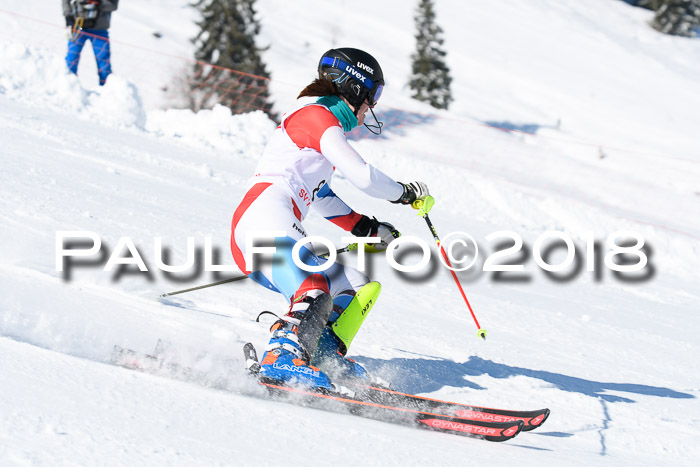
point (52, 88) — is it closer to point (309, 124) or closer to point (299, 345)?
point (309, 124)

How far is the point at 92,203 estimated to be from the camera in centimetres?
632

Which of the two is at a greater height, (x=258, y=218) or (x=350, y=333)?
(x=258, y=218)

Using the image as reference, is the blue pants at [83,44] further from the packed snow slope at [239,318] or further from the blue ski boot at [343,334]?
the blue ski boot at [343,334]

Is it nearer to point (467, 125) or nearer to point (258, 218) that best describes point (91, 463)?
point (258, 218)

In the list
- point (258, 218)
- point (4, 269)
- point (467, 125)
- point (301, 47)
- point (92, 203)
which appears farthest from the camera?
point (301, 47)

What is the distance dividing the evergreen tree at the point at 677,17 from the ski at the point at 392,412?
55170 mm

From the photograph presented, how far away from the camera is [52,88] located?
34.1 feet

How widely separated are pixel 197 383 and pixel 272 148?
1230 mm

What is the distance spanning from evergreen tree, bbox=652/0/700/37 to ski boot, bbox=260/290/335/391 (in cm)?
5523

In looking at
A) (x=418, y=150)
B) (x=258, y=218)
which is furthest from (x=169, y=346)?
(x=418, y=150)

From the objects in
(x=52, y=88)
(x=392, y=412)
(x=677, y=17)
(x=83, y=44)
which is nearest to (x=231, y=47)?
(x=83, y=44)

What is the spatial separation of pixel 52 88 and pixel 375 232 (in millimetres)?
7828

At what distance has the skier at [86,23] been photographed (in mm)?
10633

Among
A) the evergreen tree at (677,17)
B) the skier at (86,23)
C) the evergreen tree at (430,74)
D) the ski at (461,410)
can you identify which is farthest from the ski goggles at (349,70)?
the evergreen tree at (677,17)
